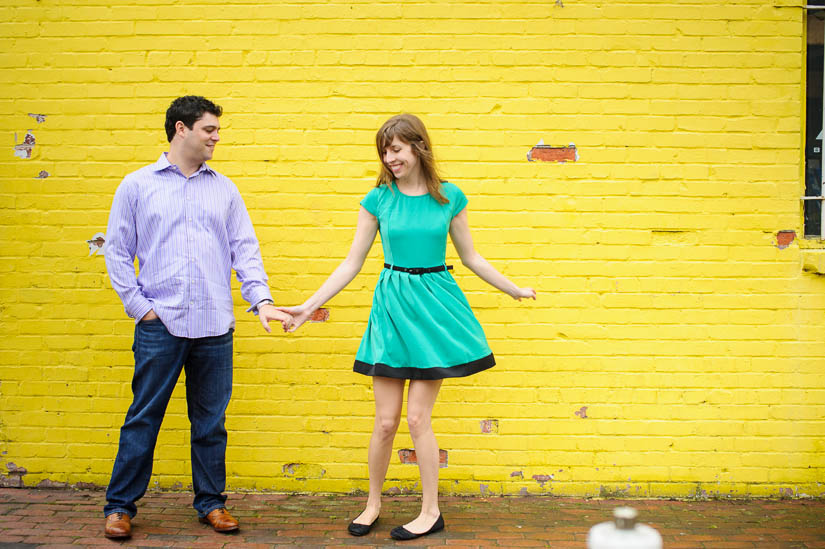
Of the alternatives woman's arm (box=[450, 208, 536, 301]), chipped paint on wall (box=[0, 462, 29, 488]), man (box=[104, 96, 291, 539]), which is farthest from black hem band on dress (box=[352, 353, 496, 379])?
chipped paint on wall (box=[0, 462, 29, 488])

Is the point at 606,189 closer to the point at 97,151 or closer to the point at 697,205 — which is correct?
the point at 697,205

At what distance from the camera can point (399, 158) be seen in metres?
3.56

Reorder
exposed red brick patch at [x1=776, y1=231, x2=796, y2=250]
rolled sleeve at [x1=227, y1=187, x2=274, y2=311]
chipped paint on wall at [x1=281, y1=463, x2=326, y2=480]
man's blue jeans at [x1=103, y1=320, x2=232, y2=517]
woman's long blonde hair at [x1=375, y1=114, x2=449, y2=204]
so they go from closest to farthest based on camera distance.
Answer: woman's long blonde hair at [x1=375, y1=114, x2=449, y2=204] < man's blue jeans at [x1=103, y1=320, x2=232, y2=517] < rolled sleeve at [x1=227, y1=187, x2=274, y2=311] < exposed red brick patch at [x1=776, y1=231, x2=796, y2=250] < chipped paint on wall at [x1=281, y1=463, x2=326, y2=480]

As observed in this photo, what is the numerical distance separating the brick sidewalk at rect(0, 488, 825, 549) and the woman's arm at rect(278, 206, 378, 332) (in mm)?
1122

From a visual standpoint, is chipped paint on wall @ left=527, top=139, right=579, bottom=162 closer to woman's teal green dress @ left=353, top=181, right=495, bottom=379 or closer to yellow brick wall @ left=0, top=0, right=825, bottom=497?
yellow brick wall @ left=0, top=0, right=825, bottom=497

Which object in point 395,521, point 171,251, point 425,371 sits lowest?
point 395,521

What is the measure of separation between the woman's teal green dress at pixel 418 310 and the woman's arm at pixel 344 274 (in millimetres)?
113

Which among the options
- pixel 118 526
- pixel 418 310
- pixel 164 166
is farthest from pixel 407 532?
pixel 164 166

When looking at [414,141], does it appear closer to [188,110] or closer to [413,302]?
[413,302]

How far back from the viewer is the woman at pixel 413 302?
360cm

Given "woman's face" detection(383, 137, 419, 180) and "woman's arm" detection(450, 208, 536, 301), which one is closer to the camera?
"woman's face" detection(383, 137, 419, 180)

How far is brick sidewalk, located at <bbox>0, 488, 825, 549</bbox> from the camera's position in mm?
3637

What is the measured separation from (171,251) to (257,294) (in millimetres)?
481

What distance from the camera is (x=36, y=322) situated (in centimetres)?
444
